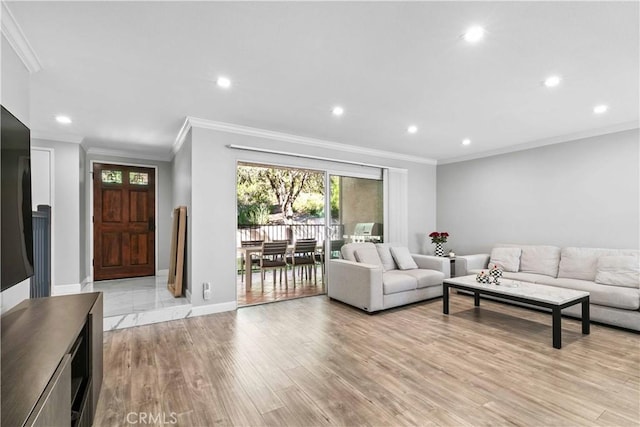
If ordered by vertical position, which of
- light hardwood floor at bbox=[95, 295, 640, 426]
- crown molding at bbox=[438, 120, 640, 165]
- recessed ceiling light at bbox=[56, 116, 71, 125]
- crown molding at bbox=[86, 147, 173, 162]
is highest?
recessed ceiling light at bbox=[56, 116, 71, 125]

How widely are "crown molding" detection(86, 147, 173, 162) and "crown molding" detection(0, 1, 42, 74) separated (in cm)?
341

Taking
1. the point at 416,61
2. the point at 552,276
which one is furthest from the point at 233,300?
the point at 552,276

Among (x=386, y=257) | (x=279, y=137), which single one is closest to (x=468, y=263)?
(x=386, y=257)

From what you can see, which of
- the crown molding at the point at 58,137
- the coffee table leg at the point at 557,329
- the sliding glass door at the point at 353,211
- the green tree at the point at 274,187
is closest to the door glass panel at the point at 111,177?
the crown molding at the point at 58,137

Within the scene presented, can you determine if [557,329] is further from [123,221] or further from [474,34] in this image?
[123,221]

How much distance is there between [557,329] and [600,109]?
104 inches

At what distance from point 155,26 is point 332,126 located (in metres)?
2.53

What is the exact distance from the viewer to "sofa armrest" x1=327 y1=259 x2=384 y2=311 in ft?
12.8

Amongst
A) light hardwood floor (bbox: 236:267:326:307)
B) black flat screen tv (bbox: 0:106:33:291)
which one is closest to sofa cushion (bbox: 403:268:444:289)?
light hardwood floor (bbox: 236:267:326:307)

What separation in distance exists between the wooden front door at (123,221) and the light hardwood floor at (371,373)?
2892mm

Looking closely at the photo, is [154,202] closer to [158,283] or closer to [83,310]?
[158,283]

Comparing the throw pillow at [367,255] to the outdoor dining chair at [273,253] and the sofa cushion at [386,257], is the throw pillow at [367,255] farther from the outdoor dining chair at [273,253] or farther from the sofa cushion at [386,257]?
the outdoor dining chair at [273,253]

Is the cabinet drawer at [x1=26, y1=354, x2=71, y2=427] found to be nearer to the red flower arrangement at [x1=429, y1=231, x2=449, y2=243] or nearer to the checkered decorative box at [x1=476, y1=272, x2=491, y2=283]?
the checkered decorative box at [x1=476, y1=272, x2=491, y2=283]

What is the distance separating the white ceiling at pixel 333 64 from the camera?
1.90 meters
